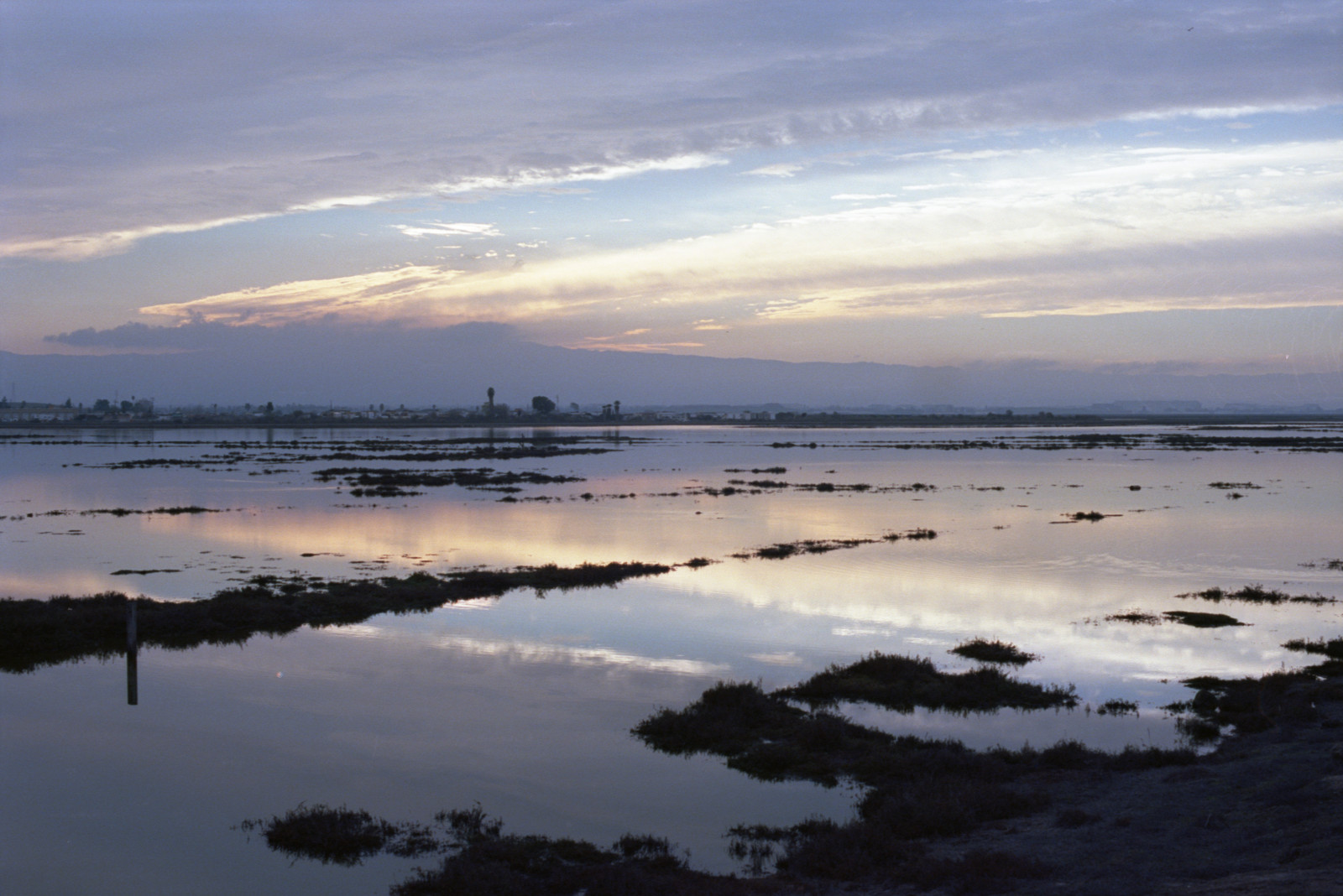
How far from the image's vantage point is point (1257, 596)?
886 inches

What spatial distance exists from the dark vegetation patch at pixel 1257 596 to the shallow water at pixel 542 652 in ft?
2.54

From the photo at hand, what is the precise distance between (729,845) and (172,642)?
13.2 m

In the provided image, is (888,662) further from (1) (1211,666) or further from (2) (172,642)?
(2) (172,642)

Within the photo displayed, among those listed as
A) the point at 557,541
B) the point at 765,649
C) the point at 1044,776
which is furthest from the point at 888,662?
the point at 557,541

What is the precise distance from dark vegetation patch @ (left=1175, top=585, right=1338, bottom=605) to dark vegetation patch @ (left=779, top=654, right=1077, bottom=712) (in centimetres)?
963

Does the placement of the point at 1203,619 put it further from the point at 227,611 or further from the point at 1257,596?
the point at 227,611

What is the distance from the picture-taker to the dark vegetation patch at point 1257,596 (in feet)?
72.8

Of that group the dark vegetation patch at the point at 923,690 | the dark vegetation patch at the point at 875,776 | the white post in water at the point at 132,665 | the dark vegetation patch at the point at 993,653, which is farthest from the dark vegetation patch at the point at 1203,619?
the white post in water at the point at 132,665

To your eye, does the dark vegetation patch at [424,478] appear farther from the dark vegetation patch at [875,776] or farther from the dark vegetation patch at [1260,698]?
the dark vegetation patch at [1260,698]

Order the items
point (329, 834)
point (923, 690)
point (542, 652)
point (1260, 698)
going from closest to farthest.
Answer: point (329, 834) → point (1260, 698) → point (923, 690) → point (542, 652)

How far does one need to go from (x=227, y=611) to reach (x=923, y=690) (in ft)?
44.4

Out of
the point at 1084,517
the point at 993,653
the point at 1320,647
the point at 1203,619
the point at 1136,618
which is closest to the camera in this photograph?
the point at 993,653

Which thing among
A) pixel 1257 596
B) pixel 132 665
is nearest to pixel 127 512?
pixel 132 665

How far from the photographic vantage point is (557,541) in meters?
32.5
